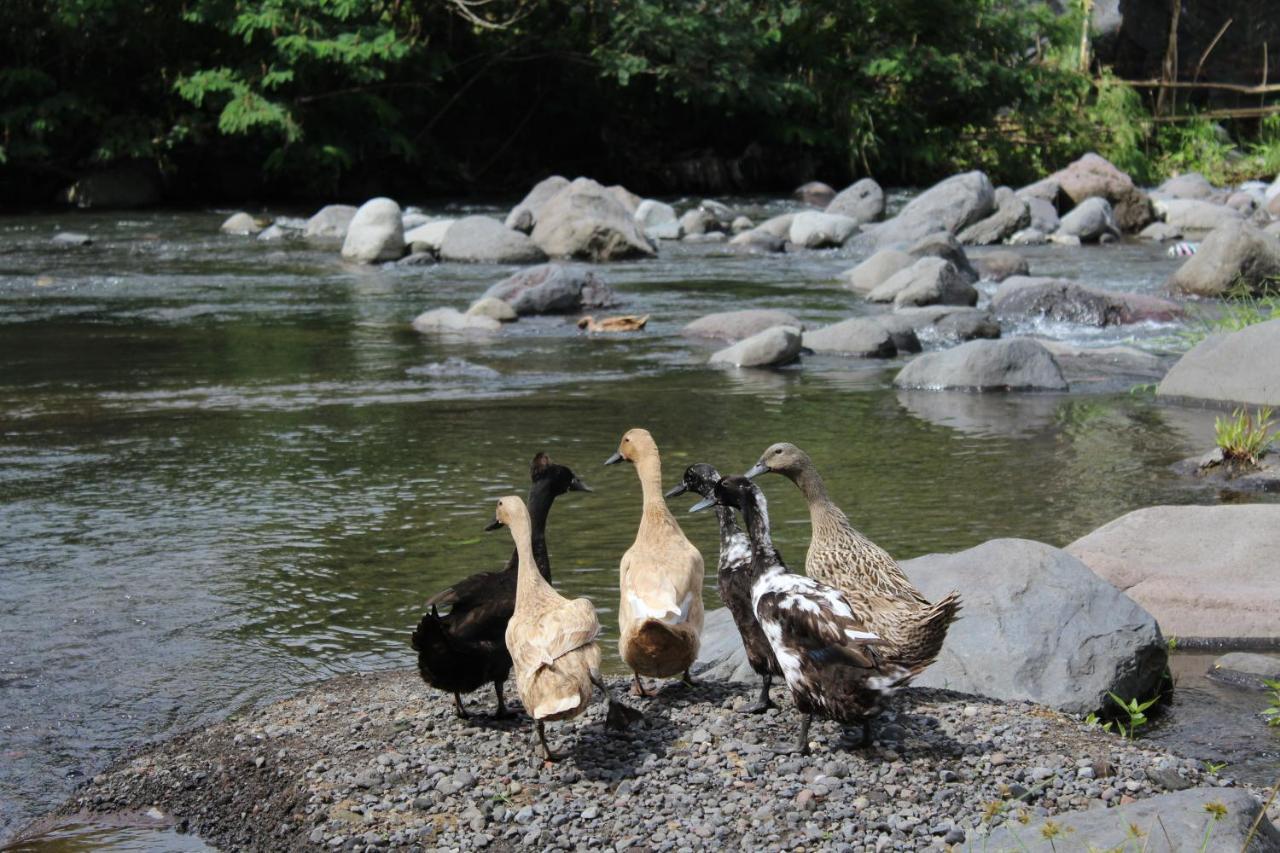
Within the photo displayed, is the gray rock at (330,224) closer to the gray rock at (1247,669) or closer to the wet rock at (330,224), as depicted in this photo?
the wet rock at (330,224)

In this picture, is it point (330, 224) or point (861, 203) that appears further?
point (861, 203)

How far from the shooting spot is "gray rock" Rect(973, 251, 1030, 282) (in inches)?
713

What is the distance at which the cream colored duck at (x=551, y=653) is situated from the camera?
14.0 ft

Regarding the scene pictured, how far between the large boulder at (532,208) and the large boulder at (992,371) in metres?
9.87

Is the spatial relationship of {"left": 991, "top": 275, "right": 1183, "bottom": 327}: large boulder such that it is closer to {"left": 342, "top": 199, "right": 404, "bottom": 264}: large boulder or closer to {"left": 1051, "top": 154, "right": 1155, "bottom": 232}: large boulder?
{"left": 1051, "top": 154, "right": 1155, "bottom": 232}: large boulder

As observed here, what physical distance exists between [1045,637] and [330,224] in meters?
20.0

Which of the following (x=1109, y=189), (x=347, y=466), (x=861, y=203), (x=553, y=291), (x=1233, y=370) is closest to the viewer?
(x=347, y=466)

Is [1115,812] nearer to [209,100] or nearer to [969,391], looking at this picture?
[969,391]

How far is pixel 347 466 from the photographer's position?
9266 mm

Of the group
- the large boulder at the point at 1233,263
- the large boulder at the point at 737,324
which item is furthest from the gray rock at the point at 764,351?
the large boulder at the point at 1233,263

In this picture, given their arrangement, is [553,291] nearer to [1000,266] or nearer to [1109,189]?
[1000,266]

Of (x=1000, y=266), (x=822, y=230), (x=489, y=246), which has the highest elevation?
(x=822, y=230)

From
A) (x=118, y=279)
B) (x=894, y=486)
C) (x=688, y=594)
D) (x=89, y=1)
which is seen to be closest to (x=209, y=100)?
(x=89, y=1)

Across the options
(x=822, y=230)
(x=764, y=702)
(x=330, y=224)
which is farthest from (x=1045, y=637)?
(x=330, y=224)
